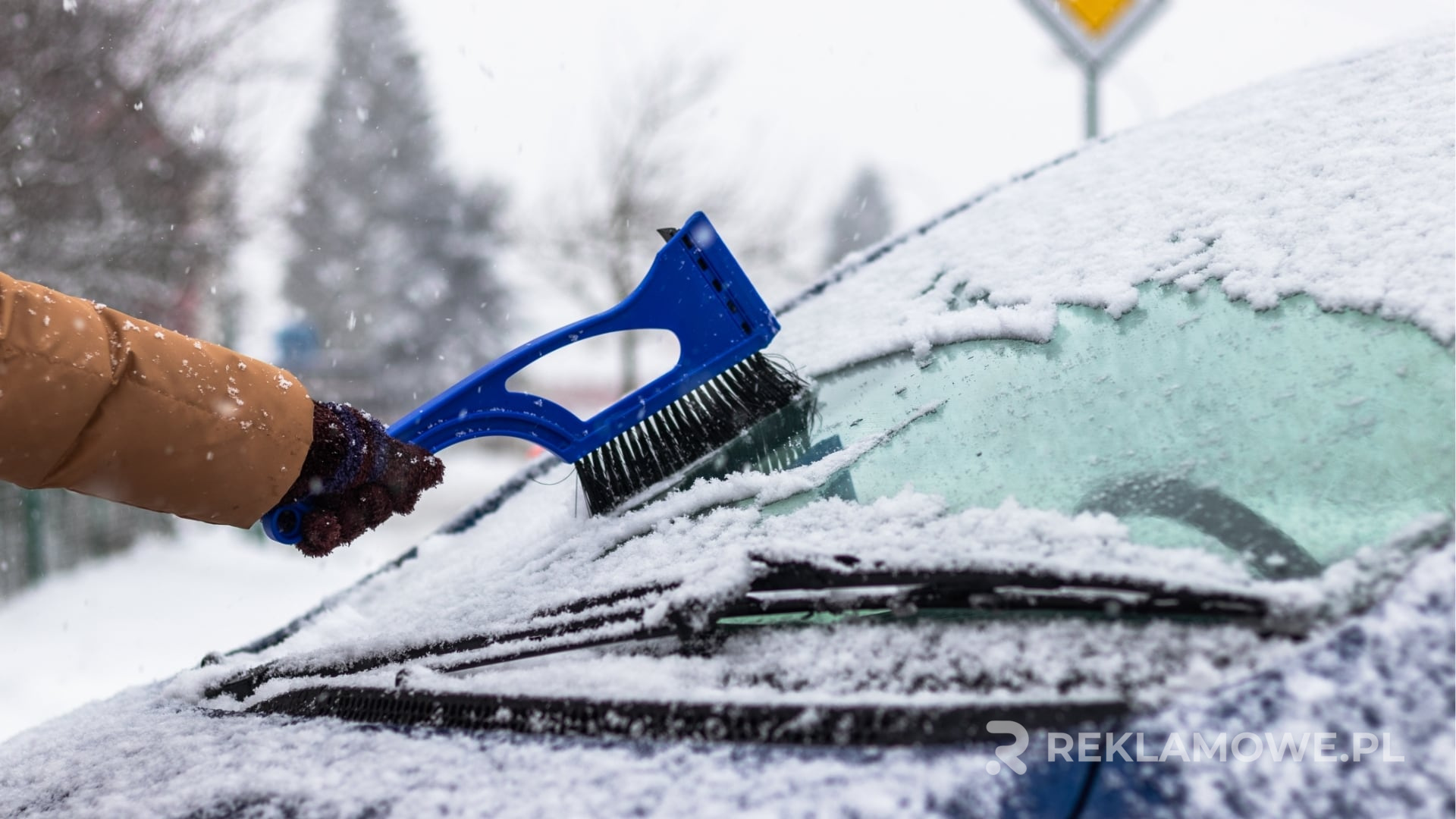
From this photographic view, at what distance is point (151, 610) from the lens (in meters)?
8.12

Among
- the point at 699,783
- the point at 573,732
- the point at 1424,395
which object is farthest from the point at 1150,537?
the point at 573,732

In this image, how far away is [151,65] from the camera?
21.9 feet

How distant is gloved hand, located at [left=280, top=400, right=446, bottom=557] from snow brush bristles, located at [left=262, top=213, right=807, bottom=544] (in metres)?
0.12

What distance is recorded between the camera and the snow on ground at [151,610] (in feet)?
19.7

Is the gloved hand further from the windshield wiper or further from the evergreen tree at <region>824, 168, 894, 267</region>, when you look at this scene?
the evergreen tree at <region>824, 168, 894, 267</region>

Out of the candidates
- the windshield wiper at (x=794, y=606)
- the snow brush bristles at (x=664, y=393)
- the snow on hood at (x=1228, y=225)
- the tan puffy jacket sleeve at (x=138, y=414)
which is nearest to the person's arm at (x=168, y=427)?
the tan puffy jacket sleeve at (x=138, y=414)

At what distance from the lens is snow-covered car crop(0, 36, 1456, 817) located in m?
0.84

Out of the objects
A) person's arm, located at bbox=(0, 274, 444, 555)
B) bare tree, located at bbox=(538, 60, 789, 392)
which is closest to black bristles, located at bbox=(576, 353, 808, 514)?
person's arm, located at bbox=(0, 274, 444, 555)

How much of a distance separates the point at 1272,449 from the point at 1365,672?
324mm

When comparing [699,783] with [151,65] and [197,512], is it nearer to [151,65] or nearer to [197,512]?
[197,512]

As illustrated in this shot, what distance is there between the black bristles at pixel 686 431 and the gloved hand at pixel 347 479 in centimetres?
35

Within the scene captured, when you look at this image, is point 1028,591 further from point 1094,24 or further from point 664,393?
point 1094,24

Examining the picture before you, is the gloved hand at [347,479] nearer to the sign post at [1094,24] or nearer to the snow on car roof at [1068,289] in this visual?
the snow on car roof at [1068,289]

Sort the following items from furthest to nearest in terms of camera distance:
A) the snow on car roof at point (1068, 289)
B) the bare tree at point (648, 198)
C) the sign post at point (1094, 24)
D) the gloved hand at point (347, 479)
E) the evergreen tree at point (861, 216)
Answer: the evergreen tree at point (861, 216)
the bare tree at point (648, 198)
the sign post at point (1094, 24)
the gloved hand at point (347, 479)
the snow on car roof at point (1068, 289)
